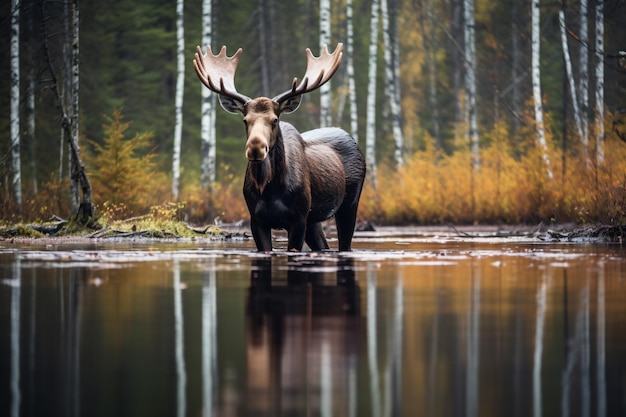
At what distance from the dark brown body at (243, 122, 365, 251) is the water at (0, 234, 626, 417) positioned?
296 cm

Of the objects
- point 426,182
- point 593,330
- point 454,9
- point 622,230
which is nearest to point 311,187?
point 622,230

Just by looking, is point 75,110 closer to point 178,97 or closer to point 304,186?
point 304,186

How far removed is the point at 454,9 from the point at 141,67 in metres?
16.8

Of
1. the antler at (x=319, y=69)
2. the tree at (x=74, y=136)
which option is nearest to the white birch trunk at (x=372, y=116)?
the tree at (x=74, y=136)

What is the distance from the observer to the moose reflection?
5250mm

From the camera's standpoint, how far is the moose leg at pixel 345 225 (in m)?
18.6

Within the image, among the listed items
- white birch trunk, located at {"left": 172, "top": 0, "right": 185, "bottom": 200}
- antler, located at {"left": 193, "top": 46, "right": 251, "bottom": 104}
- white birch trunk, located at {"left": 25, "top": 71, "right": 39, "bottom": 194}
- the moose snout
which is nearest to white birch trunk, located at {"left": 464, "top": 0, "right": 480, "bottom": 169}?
white birch trunk, located at {"left": 172, "top": 0, "right": 185, "bottom": 200}

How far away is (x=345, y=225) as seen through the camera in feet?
61.1

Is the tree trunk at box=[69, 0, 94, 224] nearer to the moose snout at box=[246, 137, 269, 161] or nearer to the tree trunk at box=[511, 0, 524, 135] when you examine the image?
the moose snout at box=[246, 137, 269, 161]

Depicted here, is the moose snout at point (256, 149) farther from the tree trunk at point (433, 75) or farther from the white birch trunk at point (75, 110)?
the tree trunk at point (433, 75)

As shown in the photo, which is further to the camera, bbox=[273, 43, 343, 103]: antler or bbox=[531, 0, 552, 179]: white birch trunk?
bbox=[531, 0, 552, 179]: white birch trunk

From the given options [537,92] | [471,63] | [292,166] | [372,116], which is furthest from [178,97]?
[292,166]

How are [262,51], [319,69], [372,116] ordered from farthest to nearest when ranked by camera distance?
[262,51]
[372,116]
[319,69]

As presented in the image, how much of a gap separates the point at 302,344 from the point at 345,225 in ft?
38.8
